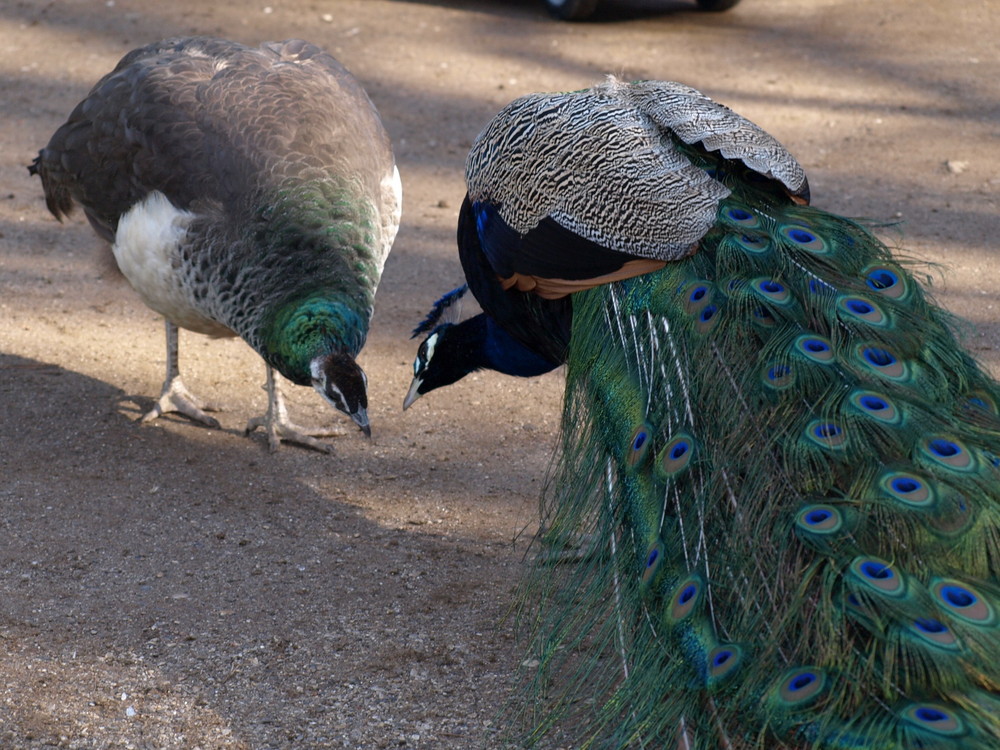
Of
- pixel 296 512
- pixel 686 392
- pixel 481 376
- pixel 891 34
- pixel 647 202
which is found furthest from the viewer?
pixel 891 34

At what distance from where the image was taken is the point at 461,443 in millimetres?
4613

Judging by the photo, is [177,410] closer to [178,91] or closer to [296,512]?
[296,512]

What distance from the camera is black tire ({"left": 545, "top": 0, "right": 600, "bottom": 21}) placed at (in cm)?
952

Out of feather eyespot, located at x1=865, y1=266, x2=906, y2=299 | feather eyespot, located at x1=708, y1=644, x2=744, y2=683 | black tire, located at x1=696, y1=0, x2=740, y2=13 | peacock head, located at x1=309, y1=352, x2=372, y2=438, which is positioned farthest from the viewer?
black tire, located at x1=696, y1=0, x2=740, y2=13

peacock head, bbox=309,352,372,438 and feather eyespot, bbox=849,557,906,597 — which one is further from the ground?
feather eyespot, bbox=849,557,906,597

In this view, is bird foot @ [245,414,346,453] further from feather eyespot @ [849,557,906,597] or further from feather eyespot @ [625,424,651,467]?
feather eyespot @ [849,557,906,597]

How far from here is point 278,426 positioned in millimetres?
4586

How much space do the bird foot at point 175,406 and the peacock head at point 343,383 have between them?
43.3 inches

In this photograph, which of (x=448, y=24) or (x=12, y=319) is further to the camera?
(x=448, y=24)

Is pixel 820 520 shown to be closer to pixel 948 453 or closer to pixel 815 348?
pixel 948 453

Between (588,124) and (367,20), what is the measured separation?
6.83m

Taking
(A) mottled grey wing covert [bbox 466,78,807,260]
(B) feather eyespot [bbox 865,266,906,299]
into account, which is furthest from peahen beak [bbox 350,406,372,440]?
(B) feather eyespot [bbox 865,266,906,299]

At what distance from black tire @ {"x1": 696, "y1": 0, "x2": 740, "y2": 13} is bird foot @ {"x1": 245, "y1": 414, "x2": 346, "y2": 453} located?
6.88 meters

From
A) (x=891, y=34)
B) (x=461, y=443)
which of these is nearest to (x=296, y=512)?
(x=461, y=443)
